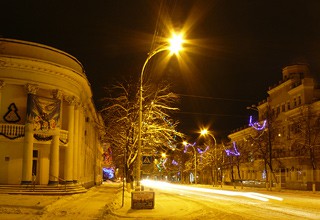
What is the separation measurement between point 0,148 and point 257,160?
1969 inches

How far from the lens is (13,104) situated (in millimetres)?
33312

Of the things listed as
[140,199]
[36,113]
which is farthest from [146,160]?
[36,113]

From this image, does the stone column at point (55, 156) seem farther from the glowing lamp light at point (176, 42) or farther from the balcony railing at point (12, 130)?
the glowing lamp light at point (176, 42)

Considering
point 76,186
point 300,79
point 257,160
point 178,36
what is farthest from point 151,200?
point 257,160

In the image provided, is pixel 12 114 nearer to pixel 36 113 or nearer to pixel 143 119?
pixel 36 113

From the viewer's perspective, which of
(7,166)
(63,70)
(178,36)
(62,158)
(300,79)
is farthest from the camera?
(300,79)

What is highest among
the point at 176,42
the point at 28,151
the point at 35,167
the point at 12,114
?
the point at 176,42

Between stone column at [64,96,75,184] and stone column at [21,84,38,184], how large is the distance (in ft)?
14.3

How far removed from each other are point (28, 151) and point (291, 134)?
4098 centimetres

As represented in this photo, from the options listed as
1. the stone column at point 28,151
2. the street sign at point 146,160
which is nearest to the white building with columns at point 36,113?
the stone column at point 28,151

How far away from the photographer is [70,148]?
37.4 metres

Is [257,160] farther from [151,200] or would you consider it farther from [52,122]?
[151,200]

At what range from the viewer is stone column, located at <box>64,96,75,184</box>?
121 feet

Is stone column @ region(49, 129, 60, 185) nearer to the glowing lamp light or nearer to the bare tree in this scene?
the bare tree
